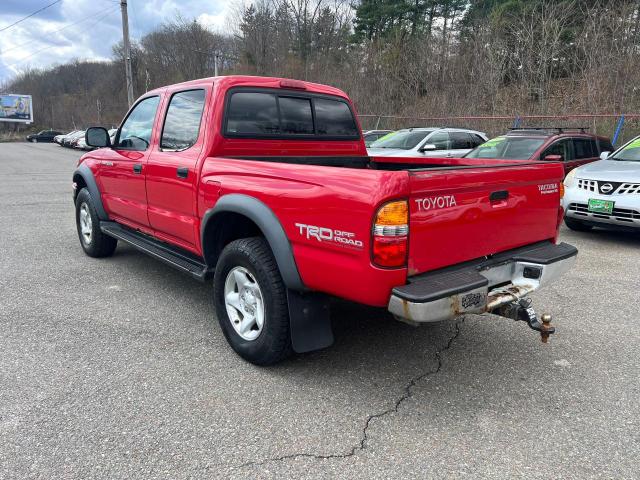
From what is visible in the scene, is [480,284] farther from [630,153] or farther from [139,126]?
[630,153]

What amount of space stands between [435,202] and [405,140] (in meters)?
10.1

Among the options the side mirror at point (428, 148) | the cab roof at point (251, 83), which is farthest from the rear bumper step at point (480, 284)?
the side mirror at point (428, 148)

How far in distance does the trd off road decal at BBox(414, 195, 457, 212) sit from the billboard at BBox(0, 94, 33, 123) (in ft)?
278

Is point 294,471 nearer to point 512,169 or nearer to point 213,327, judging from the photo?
point 213,327

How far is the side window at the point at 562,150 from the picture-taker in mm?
9041

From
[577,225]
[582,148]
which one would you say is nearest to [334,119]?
[577,225]

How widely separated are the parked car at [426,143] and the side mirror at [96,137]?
7.42 meters

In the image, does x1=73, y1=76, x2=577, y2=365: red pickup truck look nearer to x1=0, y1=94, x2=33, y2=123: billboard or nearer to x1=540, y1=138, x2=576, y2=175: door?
x1=540, y1=138, x2=576, y2=175: door

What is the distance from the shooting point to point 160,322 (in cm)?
410

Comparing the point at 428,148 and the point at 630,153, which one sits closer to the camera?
the point at 630,153

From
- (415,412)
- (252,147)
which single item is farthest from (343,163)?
(415,412)

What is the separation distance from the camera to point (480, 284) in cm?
268

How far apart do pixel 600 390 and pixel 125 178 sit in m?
4.48

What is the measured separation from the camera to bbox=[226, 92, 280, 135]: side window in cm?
392
